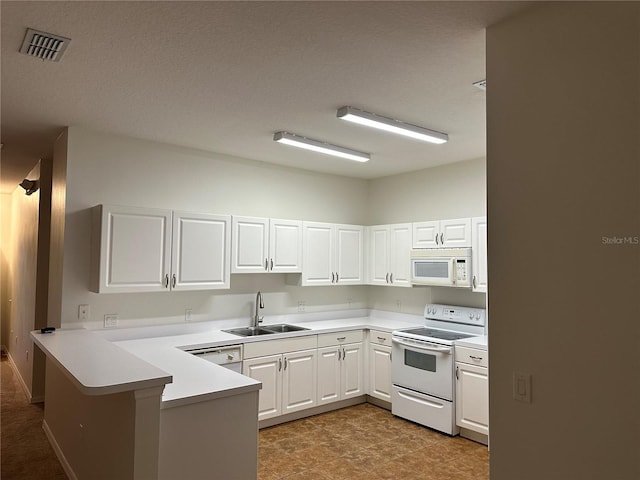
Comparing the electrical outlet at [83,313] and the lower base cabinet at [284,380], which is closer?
the electrical outlet at [83,313]

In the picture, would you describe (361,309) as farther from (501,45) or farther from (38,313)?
(501,45)

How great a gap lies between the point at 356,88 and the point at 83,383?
2.24 metres

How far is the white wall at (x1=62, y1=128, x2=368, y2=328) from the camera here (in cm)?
384

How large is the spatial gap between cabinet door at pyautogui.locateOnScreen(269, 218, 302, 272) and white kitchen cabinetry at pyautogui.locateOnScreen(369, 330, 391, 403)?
117 centimetres

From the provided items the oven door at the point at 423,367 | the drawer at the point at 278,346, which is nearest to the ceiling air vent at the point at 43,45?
the drawer at the point at 278,346

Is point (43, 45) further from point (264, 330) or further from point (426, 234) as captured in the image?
point (426, 234)

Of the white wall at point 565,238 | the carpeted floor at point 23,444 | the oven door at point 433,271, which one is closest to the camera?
the white wall at point 565,238

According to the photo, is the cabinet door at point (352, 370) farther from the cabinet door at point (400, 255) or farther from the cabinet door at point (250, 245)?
the cabinet door at point (250, 245)

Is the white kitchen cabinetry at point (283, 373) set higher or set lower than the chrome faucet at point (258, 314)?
lower

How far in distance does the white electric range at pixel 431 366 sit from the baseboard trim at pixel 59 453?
2948 mm

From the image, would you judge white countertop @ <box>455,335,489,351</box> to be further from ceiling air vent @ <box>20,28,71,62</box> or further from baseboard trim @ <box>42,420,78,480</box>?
ceiling air vent @ <box>20,28,71,62</box>

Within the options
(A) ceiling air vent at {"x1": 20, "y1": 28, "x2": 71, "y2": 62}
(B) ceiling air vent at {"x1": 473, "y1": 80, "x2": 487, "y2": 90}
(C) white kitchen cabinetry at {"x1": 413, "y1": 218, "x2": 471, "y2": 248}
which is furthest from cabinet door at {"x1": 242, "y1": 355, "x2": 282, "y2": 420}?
(B) ceiling air vent at {"x1": 473, "y1": 80, "x2": 487, "y2": 90}

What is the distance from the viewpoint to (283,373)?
445 cm

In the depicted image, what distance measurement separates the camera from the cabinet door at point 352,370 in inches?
195
